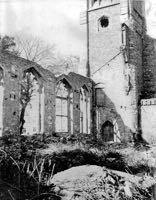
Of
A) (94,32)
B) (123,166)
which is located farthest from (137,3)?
(123,166)

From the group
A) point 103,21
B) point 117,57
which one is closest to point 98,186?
point 117,57

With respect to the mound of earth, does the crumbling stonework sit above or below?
above

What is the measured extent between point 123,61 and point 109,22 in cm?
329

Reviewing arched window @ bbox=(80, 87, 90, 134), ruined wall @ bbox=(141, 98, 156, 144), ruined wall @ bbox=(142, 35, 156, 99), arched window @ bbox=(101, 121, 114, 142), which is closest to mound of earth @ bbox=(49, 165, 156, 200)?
ruined wall @ bbox=(141, 98, 156, 144)

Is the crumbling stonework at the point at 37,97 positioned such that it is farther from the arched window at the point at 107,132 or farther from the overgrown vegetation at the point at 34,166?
the overgrown vegetation at the point at 34,166

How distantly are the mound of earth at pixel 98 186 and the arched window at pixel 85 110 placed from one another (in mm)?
13007

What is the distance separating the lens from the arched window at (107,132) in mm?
18828

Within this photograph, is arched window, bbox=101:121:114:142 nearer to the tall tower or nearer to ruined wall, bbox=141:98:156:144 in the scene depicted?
the tall tower

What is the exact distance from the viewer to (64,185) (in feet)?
16.5

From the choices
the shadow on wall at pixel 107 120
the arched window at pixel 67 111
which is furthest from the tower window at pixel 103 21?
the arched window at pixel 67 111

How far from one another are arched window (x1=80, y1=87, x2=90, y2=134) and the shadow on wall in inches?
25.4

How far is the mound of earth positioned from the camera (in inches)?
180

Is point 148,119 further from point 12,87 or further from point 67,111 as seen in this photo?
point 12,87

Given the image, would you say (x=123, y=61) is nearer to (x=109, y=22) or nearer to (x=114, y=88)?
(x=114, y=88)
